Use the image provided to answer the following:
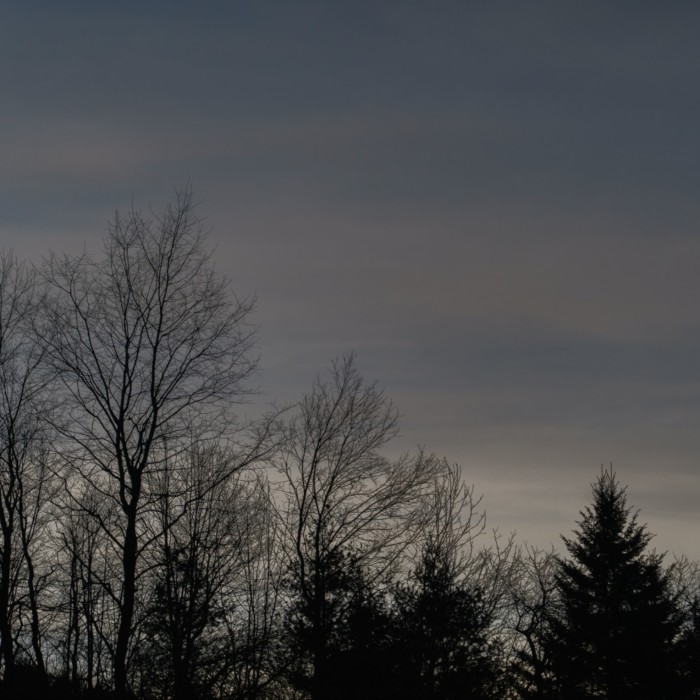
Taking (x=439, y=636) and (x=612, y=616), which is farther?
(x=612, y=616)

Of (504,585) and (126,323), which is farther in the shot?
(504,585)

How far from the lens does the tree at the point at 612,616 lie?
121ft

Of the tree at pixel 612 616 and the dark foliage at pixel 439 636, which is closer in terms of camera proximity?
the dark foliage at pixel 439 636

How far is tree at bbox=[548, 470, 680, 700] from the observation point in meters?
36.8

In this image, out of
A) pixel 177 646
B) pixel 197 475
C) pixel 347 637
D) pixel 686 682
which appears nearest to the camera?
pixel 177 646

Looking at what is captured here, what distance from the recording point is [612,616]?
38625 mm

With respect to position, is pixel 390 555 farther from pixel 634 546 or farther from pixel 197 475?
pixel 634 546

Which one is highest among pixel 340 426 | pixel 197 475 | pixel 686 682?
pixel 340 426

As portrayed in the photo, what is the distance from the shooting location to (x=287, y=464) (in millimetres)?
34406

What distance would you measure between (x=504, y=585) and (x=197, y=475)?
17246 millimetres

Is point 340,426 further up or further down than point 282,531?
further up

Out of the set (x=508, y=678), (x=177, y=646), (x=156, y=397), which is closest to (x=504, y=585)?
(x=508, y=678)

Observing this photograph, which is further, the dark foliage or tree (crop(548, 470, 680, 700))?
tree (crop(548, 470, 680, 700))

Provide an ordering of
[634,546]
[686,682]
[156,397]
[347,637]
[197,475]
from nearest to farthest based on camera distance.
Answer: [156,397], [197,475], [347,637], [686,682], [634,546]
